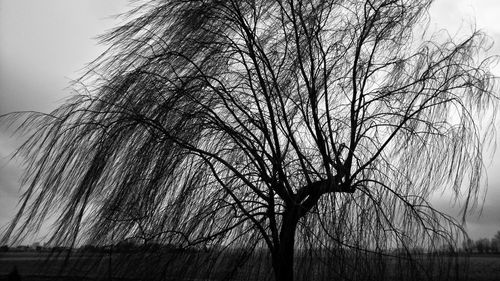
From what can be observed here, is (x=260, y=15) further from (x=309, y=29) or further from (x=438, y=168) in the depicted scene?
(x=438, y=168)

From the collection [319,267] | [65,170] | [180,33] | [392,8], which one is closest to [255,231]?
[319,267]

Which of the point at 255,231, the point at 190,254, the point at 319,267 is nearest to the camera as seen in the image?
the point at 319,267

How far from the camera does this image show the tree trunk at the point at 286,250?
236 centimetres

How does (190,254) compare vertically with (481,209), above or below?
below

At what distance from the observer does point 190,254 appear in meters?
2.40

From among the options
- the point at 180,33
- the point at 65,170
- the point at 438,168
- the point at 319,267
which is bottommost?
the point at 319,267

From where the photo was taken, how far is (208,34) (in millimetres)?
2842

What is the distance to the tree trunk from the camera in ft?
7.75

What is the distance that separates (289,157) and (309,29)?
86 centimetres

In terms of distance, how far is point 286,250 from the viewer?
2.47 metres

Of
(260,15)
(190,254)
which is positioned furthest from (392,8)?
(190,254)

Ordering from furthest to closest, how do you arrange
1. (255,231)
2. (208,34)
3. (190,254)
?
(208,34) < (255,231) < (190,254)

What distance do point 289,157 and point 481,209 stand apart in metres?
1.22

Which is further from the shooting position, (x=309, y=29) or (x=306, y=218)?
(x=309, y=29)
